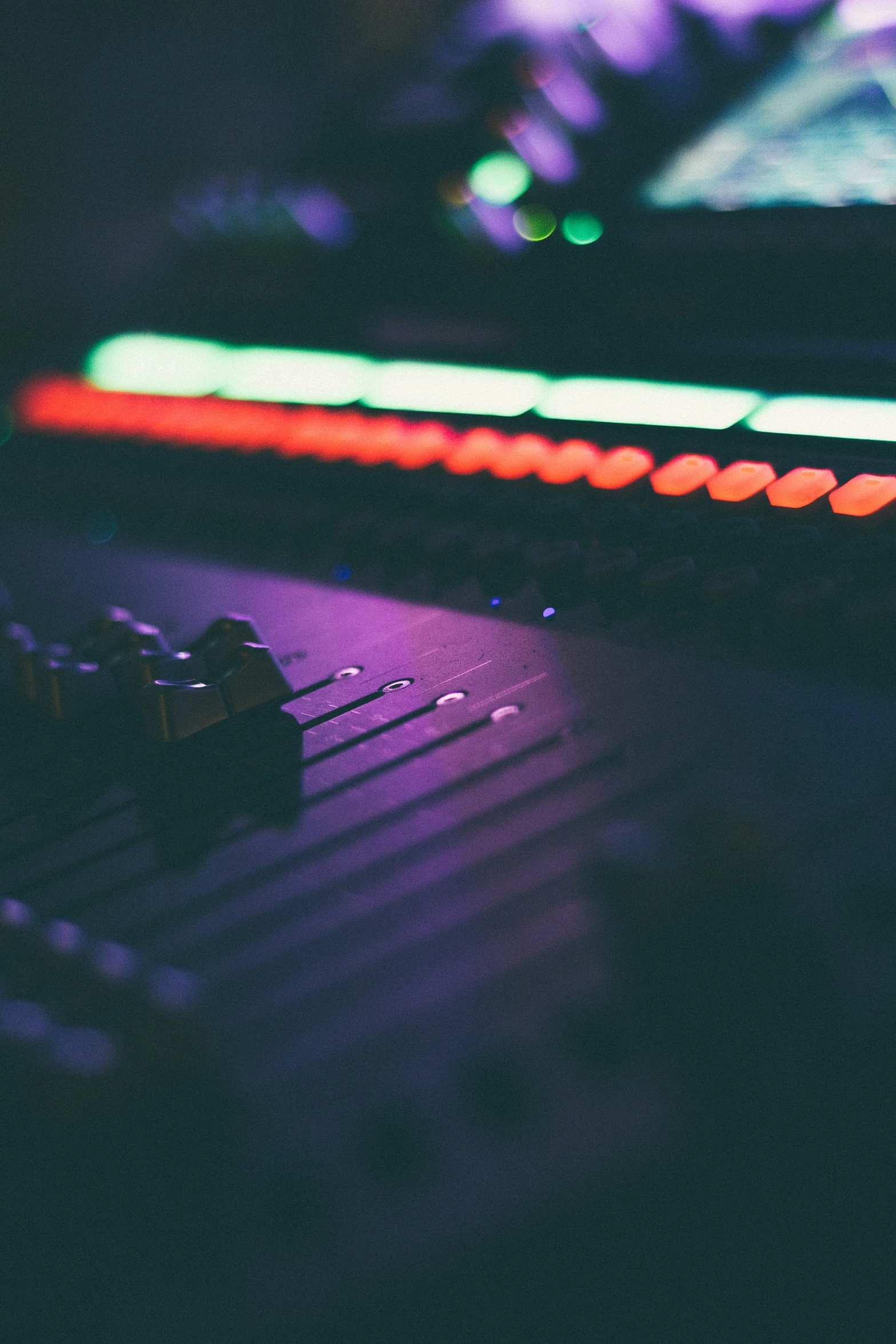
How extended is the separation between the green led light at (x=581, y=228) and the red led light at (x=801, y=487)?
1.18 ft

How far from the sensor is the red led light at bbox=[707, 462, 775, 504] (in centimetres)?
63

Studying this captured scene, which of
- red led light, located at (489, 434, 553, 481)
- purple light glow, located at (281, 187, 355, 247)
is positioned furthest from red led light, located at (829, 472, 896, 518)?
purple light glow, located at (281, 187, 355, 247)

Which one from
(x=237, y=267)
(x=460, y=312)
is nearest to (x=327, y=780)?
(x=460, y=312)

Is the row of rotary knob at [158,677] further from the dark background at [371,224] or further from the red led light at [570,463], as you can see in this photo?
the dark background at [371,224]

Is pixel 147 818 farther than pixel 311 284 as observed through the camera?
No

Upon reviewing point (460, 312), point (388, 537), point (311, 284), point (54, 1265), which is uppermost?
point (311, 284)

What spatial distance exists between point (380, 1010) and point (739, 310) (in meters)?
0.61

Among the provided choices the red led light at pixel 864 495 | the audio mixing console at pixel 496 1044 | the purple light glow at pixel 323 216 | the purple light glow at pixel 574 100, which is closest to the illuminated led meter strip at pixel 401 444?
the red led light at pixel 864 495

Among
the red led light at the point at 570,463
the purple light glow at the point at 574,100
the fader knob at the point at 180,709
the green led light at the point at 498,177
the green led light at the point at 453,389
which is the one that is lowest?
the fader knob at the point at 180,709

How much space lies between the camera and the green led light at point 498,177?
3.29ft

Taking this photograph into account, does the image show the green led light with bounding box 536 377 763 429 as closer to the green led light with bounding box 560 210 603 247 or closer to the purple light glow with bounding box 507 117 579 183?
the green led light with bounding box 560 210 603 247

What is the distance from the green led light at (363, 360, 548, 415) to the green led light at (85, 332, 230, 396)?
27 centimetres

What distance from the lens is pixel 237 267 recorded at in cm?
128

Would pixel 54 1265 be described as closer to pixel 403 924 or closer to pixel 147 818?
pixel 403 924
